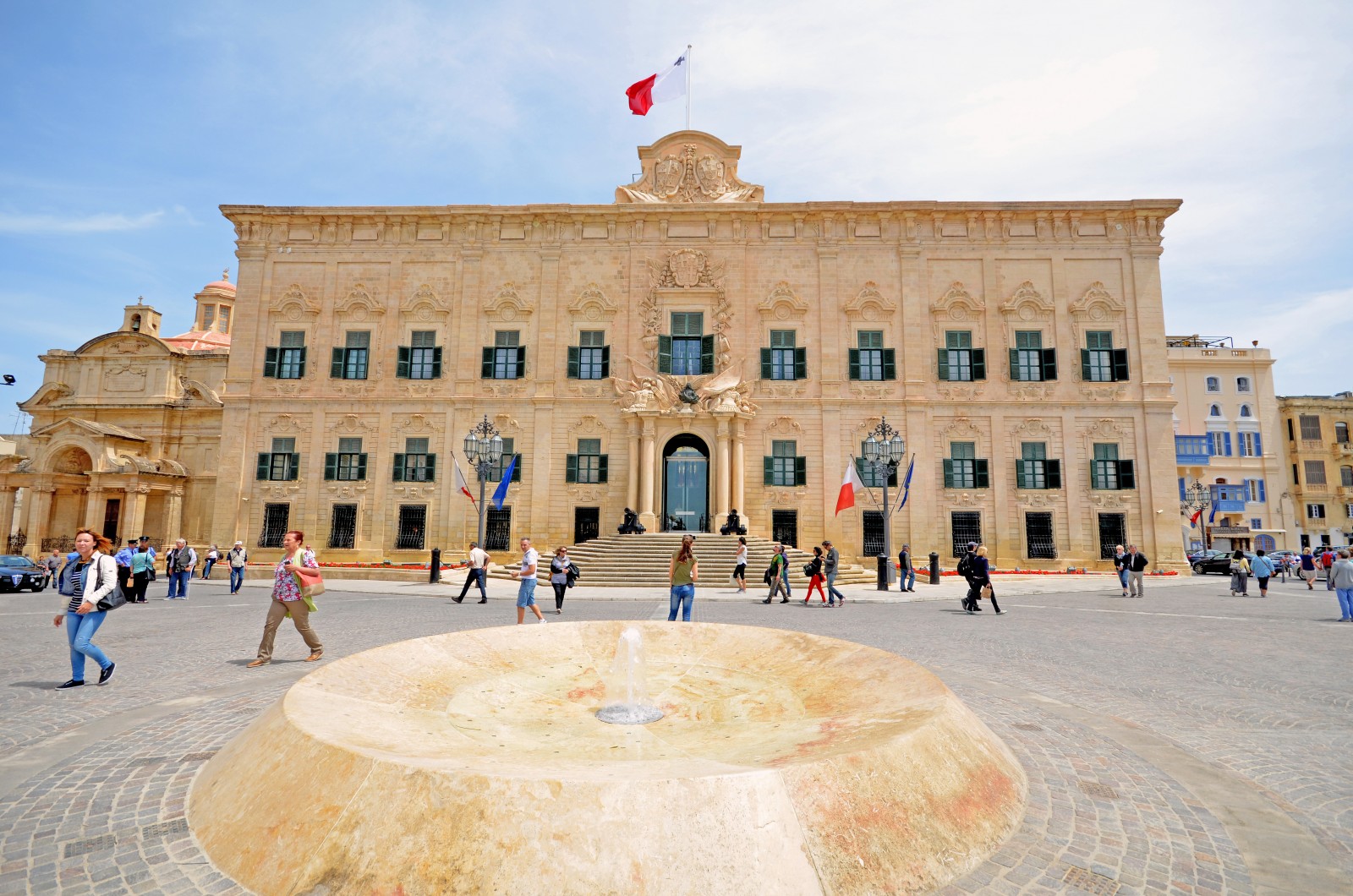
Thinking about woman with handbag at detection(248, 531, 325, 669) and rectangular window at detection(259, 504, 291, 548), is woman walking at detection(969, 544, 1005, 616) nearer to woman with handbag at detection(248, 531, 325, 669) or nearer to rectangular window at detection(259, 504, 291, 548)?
woman with handbag at detection(248, 531, 325, 669)

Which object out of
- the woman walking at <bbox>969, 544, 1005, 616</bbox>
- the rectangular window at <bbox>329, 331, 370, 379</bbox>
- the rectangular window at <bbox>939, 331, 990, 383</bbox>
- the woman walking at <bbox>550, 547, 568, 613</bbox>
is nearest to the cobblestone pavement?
the woman walking at <bbox>550, 547, 568, 613</bbox>

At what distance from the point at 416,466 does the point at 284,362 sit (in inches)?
280

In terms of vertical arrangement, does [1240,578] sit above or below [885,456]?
below

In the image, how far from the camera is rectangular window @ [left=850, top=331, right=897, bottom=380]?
25203 millimetres

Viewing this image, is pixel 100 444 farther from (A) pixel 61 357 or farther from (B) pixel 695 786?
(B) pixel 695 786

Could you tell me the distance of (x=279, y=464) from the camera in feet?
84.4

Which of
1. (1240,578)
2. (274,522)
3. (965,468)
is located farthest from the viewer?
(274,522)

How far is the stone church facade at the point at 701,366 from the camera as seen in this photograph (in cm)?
2448

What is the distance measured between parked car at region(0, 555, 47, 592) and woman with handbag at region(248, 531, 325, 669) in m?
17.2

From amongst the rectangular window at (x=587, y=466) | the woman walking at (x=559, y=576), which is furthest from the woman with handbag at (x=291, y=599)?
the rectangular window at (x=587, y=466)

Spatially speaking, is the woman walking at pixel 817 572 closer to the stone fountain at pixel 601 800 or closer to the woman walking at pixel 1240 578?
the stone fountain at pixel 601 800

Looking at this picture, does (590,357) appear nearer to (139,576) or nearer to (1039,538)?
(139,576)

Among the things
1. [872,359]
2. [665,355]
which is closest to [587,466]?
[665,355]

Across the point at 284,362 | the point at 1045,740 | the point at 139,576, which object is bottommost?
the point at 1045,740
